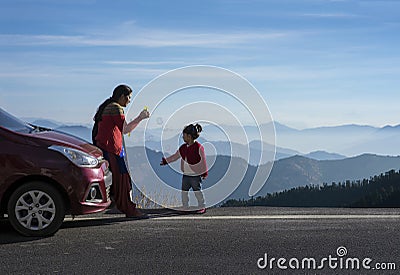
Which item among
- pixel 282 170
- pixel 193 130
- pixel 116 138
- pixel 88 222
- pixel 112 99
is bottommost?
pixel 88 222

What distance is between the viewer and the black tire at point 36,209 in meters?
8.08

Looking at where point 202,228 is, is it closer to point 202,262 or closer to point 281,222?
point 281,222

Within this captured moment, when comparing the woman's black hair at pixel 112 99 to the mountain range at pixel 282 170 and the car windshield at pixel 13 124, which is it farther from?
the car windshield at pixel 13 124

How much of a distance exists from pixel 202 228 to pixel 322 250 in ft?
6.32

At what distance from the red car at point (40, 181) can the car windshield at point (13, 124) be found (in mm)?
26

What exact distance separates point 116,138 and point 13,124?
1662 millimetres

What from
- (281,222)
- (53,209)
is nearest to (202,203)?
(281,222)

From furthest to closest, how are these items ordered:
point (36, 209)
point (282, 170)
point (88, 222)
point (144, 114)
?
1. point (282, 170)
2. point (144, 114)
3. point (88, 222)
4. point (36, 209)

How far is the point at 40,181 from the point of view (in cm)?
816

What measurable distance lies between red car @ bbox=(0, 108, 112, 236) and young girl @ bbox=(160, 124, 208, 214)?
2.59m

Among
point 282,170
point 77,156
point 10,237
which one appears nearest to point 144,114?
point 77,156

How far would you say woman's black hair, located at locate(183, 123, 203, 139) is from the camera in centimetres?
1073

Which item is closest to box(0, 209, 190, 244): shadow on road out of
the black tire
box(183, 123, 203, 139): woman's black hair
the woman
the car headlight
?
the black tire

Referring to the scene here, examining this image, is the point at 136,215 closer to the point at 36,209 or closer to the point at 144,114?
the point at 144,114
